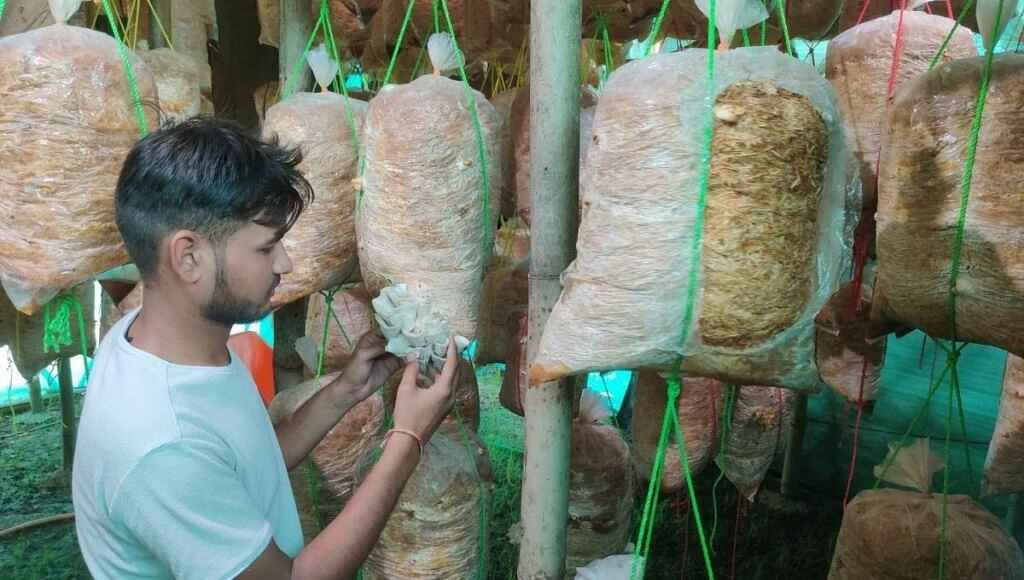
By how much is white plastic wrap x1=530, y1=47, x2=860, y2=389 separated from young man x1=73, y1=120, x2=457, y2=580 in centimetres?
39

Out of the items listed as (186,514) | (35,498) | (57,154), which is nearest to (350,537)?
(186,514)

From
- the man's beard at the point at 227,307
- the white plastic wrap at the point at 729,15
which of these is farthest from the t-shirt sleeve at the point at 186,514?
the white plastic wrap at the point at 729,15

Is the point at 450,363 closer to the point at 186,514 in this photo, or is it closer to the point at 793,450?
the point at 186,514

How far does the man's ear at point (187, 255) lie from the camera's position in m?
1.10

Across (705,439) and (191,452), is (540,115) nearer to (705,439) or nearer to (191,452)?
(191,452)

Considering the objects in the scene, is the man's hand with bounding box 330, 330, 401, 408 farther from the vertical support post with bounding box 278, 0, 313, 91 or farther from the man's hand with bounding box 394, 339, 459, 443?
the vertical support post with bounding box 278, 0, 313, 91

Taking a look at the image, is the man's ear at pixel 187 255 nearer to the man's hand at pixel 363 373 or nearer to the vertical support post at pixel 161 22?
the man's hand at pixel 363 373

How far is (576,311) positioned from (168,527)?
0.62m

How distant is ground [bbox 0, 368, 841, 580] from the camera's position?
3.40 m

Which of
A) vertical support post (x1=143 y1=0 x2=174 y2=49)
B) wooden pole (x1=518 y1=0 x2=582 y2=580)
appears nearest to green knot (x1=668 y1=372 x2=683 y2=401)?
wooden pole (x1=518 y1=0 x2=582 y2=580)

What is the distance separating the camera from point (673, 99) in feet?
3.62

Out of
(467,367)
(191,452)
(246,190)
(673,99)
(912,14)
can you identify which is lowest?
(467,367)

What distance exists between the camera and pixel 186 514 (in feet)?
3.35

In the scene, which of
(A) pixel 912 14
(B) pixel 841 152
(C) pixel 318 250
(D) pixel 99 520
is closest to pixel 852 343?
(A) pixel 912 14
